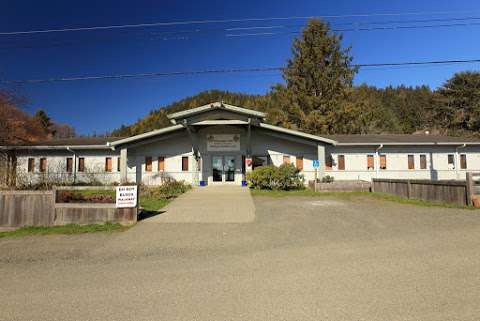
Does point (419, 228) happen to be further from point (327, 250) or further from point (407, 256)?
point (327, 250)

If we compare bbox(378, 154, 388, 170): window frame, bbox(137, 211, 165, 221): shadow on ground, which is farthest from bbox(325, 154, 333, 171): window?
bbox(137, 211, 165, 221): shadow on ground

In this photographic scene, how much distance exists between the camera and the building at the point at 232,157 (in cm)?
2022

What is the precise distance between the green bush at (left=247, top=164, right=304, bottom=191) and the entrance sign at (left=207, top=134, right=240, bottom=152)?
3.63 m

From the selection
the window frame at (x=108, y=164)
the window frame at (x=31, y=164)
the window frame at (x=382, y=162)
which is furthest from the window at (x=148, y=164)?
the window frame at (x=382, y=162)

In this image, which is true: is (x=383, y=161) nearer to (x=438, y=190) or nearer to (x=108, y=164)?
(x=438, y=190)

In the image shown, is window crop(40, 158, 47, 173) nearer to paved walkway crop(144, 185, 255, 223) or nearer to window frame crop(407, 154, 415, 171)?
paved walkway crop(144, 185, 255, 223)

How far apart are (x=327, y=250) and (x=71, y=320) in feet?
14.8

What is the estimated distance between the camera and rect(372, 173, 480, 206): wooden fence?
33.1 ft

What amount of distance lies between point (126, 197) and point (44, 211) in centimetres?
250

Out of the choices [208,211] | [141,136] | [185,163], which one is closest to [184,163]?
[185,163]

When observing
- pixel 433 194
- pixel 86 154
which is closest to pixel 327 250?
pixel 433 194

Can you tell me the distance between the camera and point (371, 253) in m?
5.32

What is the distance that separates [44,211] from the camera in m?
8.37

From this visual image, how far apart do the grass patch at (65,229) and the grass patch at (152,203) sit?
262 cm
